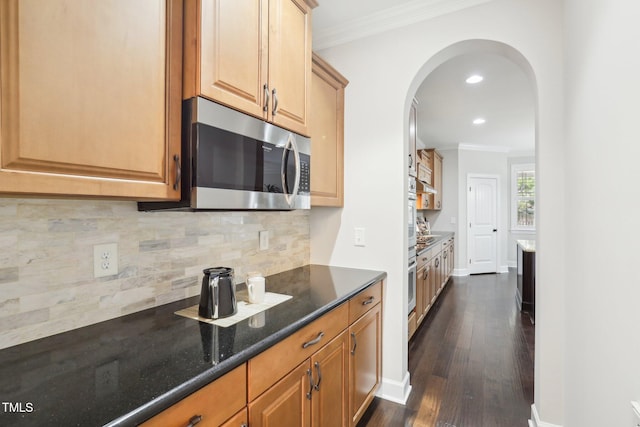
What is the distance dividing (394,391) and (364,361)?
519 mm

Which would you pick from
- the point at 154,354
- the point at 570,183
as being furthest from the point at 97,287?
the point at 570,183

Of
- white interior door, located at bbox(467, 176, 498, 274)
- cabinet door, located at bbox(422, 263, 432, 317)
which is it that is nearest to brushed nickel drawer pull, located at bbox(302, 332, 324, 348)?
cabinet door, located at bbox(422, 263, 432, 317)

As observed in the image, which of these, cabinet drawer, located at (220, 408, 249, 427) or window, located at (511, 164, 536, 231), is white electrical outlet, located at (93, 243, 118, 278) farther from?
window, located at (511, 164, 536, 231)

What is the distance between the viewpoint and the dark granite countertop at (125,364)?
66cm

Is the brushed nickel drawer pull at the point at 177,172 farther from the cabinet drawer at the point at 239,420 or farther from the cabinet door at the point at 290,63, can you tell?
the cabinet drawer at the point at 239,420

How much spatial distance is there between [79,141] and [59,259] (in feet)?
1.52

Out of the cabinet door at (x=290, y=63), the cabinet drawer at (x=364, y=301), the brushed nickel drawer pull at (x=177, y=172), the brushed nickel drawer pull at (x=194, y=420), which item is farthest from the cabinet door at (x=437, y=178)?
the brushed nickel drawer pull at (x=194, y=420)

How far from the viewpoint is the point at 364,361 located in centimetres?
181

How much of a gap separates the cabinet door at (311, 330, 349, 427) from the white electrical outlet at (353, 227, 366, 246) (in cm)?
77

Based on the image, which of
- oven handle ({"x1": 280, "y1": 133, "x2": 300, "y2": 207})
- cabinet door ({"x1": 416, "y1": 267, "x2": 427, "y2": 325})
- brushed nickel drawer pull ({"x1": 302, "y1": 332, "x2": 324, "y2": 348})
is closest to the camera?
brushed nickel drawer pull ({"x1": 302, "y1": 332, "x2": 324, "y2": 348})

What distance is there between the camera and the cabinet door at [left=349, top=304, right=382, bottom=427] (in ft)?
5.43

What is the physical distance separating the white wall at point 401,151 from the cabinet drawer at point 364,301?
15cm

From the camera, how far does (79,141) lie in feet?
2.64

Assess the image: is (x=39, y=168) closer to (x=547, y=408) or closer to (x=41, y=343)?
(x=41, y=343)
